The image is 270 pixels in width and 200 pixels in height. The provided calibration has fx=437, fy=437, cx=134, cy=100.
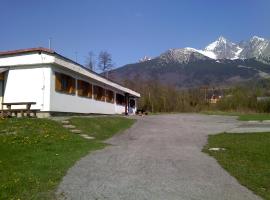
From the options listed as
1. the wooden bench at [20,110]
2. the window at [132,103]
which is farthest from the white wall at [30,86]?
the window at [132,103]

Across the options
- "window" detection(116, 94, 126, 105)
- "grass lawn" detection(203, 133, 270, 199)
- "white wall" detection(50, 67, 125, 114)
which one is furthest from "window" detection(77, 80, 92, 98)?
"grass lawn" detection(203, 133, 270, 199)

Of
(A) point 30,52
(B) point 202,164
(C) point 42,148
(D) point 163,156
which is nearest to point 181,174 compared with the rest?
(B) point 202,164

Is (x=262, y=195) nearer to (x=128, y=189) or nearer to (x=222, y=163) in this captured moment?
(x=128, y=189)

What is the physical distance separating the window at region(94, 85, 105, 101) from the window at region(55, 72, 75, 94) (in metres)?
6.05

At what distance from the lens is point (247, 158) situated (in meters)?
15.0

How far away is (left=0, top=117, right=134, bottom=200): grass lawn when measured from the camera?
915 centimetres

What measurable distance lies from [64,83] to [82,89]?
3.84m

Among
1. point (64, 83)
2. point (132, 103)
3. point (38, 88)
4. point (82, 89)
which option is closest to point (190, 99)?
point (132, 103)

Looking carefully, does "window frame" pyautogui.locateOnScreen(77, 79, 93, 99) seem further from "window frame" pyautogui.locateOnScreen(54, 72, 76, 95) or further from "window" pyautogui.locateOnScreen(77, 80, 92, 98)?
"window frame" pyautogui.locateOnScreen(54, 72, 76, 95)

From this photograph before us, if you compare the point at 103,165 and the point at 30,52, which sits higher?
the point at 30,52

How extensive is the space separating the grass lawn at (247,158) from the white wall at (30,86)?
1044 centimetres

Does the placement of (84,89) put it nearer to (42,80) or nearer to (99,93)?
(99,93)

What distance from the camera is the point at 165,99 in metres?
75.9

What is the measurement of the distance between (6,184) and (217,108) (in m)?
67.6
